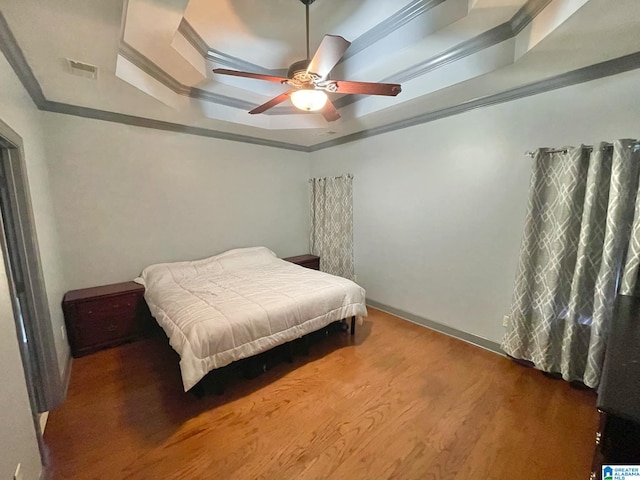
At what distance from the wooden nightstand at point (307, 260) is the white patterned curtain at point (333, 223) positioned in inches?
5.0

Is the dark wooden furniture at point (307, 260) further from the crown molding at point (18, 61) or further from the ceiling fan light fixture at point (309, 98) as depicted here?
the crown molding at point (18, 61)

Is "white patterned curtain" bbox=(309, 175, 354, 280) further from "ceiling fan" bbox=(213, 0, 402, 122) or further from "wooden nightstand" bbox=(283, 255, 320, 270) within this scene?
"ceiling fan" bbox=(213, 0, 402, 122)

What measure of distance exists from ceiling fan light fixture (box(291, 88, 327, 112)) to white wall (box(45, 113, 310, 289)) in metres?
2.08

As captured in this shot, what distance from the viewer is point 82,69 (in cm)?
192

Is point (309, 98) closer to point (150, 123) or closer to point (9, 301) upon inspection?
point (9, 301)

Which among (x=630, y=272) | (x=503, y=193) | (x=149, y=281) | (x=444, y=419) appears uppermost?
(x=503, y=193)

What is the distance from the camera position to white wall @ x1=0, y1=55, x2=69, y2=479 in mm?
1146

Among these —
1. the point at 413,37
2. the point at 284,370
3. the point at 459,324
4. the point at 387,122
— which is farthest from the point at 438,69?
the point at 284,370

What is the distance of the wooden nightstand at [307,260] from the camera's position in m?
4.21

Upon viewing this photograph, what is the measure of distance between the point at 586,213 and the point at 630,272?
456mm

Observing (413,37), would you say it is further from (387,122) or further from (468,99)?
(387,122)

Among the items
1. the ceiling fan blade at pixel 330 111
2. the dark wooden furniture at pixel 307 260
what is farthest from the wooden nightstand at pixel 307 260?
the ceiling fan blade at pixel 330 111

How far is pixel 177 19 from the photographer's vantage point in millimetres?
1595

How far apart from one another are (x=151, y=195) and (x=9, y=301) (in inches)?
80.8
